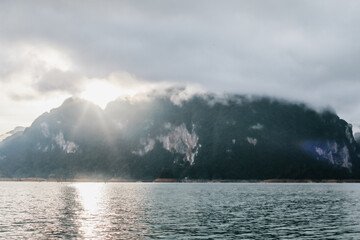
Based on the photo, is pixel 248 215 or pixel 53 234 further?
pixel 248 215

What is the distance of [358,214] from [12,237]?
3191 inches

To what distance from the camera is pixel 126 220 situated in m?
82.3

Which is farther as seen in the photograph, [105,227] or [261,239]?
[105,227]

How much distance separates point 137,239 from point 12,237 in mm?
21145

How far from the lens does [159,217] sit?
284 feet

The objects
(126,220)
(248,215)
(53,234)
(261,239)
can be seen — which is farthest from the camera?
(248,215)

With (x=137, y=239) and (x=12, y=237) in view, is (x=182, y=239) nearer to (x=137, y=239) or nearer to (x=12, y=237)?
(x=137, y=239)

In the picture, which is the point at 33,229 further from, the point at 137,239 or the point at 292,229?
the point at 292,229

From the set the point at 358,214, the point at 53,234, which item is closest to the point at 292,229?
the point at 358,214

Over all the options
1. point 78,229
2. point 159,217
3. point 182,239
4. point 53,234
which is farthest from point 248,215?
point 53,234

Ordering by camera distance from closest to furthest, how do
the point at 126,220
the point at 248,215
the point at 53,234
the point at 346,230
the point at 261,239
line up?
1. the point at 261,239
2. the point at 53,234
3. the point at 346,230
4. the point at 126,220
5. the point at 248,215

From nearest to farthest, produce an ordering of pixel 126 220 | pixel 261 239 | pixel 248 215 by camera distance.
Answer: pixel 261 239, pixel 126 220, pixel 248 215

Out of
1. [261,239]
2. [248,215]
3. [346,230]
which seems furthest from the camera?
[248,215]

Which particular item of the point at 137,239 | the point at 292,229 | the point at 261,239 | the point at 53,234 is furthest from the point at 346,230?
the point at 53,234
